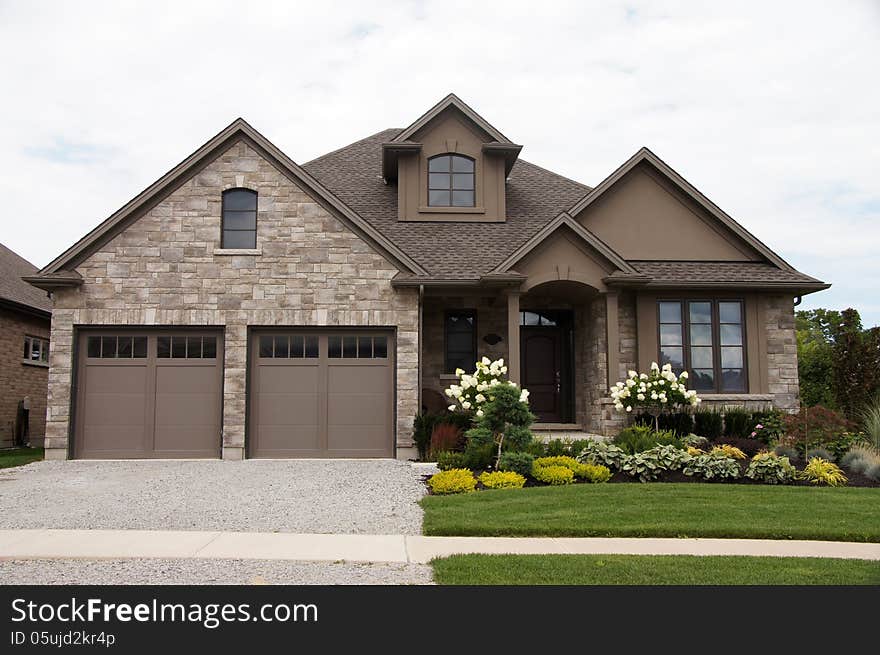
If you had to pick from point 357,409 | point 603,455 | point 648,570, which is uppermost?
point 357,409

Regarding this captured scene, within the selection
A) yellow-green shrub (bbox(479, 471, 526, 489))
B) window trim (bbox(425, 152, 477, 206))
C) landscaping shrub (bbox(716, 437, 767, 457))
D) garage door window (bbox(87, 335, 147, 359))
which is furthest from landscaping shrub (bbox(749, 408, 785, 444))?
garage door window (bbox(87, 335, 147, 359))

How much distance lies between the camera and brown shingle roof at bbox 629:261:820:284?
16031 mm

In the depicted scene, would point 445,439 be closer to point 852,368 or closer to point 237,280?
point 237,280

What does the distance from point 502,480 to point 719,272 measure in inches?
334

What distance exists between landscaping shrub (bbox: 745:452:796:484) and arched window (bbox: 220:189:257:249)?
1015cm

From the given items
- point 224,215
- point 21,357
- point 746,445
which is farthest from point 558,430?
point 21,357

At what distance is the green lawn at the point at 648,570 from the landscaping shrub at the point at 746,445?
20.8 ft

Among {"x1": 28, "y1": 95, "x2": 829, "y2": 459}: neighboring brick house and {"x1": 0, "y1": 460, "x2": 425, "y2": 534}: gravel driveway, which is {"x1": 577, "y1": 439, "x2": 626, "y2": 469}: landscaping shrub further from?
{"x1": 28, "y1": 95, "x2": 829, "y2": 459}: neighboring brick house

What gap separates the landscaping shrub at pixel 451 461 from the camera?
12.2 meters

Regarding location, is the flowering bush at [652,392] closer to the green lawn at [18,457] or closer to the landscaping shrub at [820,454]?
the landscaping shrub at [820,454]

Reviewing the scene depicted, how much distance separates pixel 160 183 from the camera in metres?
14.6

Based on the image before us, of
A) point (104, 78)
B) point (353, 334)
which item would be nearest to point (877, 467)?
point (353, 334)

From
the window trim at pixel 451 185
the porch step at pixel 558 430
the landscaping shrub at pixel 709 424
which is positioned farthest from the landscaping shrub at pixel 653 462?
the window trim at pixel 451 185

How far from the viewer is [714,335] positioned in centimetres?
1636
